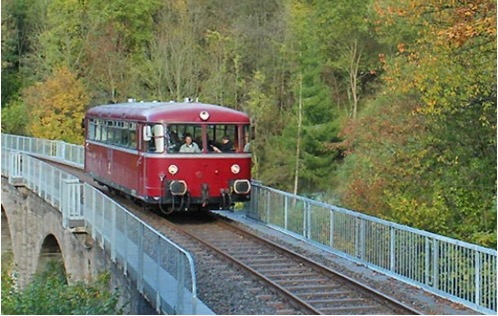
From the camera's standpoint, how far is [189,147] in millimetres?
21984

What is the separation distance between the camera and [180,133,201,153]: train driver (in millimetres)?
21938

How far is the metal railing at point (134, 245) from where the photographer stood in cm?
1327

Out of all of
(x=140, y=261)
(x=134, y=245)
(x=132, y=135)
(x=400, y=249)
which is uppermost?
(x=132, y=135)

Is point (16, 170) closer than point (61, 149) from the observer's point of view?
Yes

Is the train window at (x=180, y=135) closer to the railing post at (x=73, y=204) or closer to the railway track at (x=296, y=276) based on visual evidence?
the railway track at (x=296, y=276)

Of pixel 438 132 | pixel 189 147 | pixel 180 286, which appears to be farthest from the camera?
pixel 438 132

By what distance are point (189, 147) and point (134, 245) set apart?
18.7 feet

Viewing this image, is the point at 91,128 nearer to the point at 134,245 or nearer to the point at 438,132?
the point at 438,132

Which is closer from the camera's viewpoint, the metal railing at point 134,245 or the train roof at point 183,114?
the metal railing at point 134,245

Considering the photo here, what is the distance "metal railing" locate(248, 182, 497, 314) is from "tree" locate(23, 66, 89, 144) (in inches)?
1270

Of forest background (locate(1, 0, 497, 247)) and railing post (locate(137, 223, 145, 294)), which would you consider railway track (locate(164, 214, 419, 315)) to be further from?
forest background (locate(1, 0, 497, 247))

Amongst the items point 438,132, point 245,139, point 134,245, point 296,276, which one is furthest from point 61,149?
point 296,276

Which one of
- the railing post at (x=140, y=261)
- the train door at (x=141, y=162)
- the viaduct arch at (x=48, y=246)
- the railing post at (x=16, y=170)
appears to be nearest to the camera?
the railing post at (x=140, y=261)

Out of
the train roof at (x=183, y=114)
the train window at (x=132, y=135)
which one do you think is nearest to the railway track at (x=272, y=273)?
the train window at (x=132, y=135)
